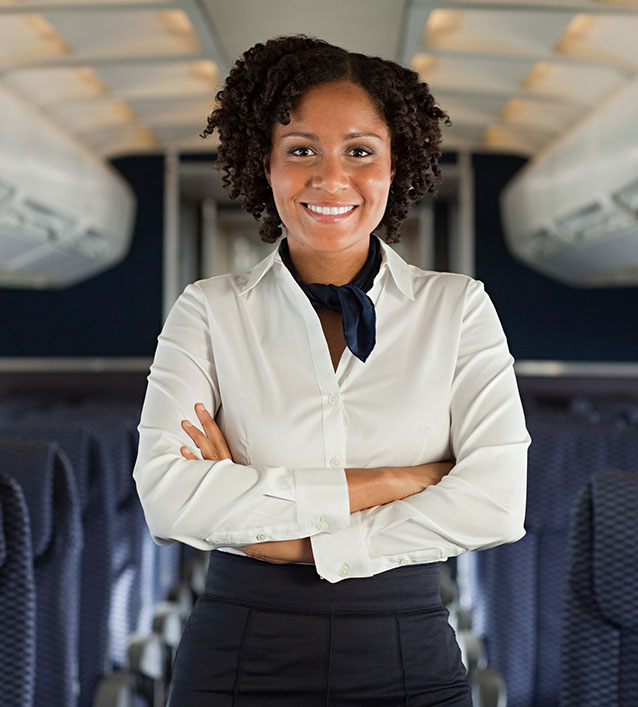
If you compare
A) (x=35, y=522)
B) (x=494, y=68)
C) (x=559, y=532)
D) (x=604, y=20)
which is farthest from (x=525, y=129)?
(x=35, y=522)

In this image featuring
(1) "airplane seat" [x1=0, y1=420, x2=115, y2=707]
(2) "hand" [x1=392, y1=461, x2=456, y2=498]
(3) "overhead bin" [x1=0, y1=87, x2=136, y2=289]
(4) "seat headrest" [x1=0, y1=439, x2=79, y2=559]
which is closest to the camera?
(2) "hand" [x1=392, y1=461, x2=456, y2=498]

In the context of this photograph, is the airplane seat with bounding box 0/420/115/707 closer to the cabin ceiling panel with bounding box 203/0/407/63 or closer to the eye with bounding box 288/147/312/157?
the eye with bounding box 288/147/312/157

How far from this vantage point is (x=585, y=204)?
7547 mm

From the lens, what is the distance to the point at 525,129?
32.0ft

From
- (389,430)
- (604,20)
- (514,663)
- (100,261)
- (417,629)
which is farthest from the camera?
(100,261)

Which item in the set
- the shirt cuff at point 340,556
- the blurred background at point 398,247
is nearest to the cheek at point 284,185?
the shirt cuff at point 340,556

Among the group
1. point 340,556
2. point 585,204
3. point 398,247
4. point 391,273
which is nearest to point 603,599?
point 340,556

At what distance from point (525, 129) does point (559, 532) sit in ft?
24.9

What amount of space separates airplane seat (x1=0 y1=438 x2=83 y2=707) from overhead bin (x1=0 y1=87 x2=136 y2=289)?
4.68 m

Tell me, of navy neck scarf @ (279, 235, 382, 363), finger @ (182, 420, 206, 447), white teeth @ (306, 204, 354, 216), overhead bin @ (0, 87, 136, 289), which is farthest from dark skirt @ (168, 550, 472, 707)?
overhead bin @ (0, 87, 136, 289)

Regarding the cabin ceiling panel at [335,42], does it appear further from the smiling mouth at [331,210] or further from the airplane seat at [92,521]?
the smiling mouth at [331,210]

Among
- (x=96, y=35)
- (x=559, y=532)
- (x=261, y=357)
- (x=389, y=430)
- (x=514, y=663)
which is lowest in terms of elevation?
(x=514, y=663)

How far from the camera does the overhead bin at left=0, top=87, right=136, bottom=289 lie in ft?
22.6

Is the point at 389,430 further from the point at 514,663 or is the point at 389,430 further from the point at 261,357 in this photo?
the point at 514,663
